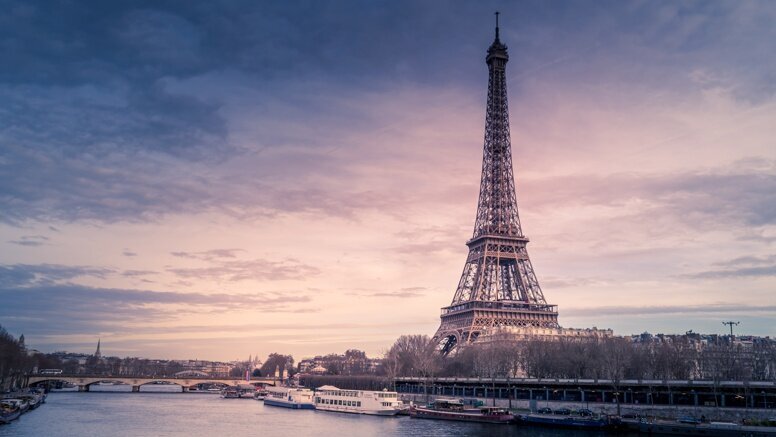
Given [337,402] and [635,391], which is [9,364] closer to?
[337,402]

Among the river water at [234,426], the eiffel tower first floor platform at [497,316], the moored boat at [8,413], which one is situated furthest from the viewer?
the eiffel tower first floor platform at [497,316]

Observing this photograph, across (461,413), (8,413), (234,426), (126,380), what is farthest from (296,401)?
(126,380)

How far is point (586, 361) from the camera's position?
96.8 m

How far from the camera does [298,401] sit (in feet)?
359

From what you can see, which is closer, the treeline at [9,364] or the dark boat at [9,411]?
the dark boat at [9,411]

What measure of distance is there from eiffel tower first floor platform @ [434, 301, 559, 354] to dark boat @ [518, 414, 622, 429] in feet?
164

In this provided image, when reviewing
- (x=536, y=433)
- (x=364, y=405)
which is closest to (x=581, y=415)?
(x=536, y=433)

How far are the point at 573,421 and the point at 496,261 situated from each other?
6303 cm

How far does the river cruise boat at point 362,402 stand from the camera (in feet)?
303

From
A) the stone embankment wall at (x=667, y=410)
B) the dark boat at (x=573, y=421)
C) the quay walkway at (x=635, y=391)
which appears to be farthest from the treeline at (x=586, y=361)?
the dark boat at (x=573, y=421)

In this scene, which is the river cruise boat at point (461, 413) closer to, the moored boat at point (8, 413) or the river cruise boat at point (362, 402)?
the river cruise boat at point (362, 402)

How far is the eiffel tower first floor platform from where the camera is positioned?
126750 millimetres

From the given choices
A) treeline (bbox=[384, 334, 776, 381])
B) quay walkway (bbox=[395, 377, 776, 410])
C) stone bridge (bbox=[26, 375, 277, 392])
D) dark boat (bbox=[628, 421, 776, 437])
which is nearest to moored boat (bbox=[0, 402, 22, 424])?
quay walkway (bbox=[395, 377, 776, 410])

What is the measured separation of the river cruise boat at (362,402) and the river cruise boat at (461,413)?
389cm
